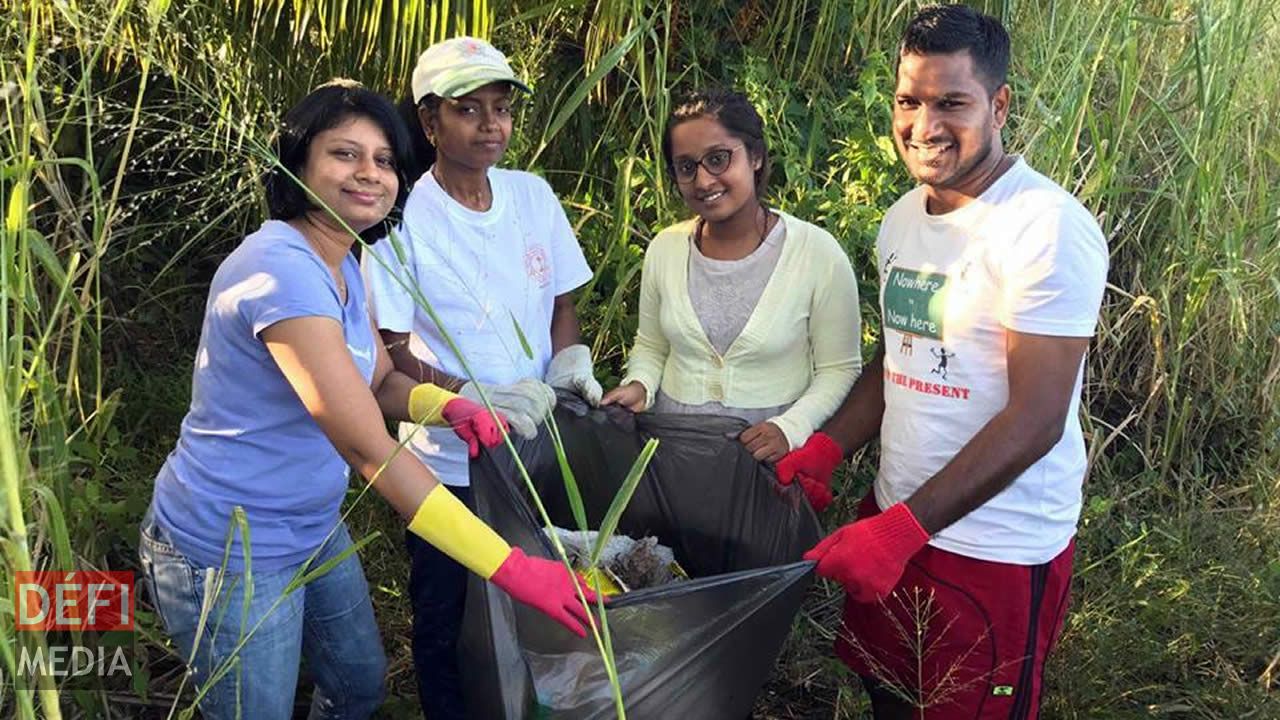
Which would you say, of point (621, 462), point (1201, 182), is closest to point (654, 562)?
point (621, 462)

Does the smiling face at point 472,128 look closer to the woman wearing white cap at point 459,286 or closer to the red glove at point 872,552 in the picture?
the woman wearing white cap at point 459,286

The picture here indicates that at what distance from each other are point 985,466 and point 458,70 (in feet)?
4.06

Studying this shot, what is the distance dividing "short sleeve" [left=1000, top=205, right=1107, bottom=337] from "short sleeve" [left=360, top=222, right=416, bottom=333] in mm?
1093

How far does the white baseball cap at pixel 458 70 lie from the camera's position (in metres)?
2.07

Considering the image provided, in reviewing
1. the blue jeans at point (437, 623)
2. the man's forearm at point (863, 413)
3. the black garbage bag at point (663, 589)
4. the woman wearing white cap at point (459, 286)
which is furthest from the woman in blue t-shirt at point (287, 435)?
the man's forearm at point (863, 413)

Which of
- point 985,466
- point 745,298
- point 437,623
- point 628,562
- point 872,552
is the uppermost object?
point 745,298

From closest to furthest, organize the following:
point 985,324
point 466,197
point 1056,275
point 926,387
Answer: point 1056,275 < point 985,324 < point 926,387 < point 466,197

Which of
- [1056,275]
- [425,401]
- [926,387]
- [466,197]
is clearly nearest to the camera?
[1056,275]

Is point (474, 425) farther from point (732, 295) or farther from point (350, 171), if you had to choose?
point (732, 295)

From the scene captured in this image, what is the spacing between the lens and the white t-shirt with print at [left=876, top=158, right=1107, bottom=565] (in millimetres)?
1629

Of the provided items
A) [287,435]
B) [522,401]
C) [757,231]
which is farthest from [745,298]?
[287,435]

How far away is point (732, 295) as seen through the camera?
7.03 ft

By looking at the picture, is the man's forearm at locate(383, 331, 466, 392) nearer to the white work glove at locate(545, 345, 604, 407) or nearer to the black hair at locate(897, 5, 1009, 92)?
the white work glove at locate(545, 345, 604, 407)

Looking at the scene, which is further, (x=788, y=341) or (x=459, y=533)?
(x=788, y=341)
